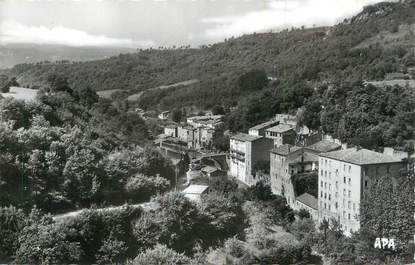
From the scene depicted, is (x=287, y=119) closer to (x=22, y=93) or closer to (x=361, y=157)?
(x=361, y=157)

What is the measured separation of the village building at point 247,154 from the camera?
42.7ft

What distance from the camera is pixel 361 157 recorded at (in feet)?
43.8

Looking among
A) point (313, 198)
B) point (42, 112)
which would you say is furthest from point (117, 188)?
point (313, 198)

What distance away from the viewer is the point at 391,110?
661 inches

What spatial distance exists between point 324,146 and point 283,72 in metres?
9.31

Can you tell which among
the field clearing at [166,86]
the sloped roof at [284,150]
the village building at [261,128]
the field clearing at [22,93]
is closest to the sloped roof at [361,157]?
the sloped roof at [284,150]

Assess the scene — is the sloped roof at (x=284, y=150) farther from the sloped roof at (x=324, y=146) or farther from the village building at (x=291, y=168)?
the sloped roof at (x=324, y=146)

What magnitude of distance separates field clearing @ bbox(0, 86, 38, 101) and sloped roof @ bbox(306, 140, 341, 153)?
7.25 metres

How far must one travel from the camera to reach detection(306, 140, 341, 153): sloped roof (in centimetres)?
1502

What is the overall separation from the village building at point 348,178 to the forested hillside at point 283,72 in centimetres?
178

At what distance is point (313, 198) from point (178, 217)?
580cm

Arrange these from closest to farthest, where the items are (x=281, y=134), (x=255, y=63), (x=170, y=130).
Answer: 1. (x=170, y=130)
2. (x=281, y=134)
3. (x=255, y=63)

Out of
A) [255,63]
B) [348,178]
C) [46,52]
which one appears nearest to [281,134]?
[348,178]

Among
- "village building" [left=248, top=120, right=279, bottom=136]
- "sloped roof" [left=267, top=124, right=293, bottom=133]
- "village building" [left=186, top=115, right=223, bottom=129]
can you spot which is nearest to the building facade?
"sloped roof" [left=267, top=124, right=293, bottom=133]
